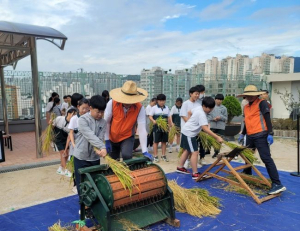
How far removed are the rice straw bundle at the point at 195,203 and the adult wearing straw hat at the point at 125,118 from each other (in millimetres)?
712

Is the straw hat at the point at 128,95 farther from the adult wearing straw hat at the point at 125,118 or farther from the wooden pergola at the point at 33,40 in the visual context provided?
the wooden pergola at the point at 33,40

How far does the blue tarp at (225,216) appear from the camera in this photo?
2902 mm

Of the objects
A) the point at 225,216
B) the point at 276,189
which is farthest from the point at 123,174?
the point at 276,189

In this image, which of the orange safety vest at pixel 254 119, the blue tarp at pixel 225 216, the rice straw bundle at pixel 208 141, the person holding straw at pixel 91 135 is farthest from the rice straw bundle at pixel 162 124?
the person holding straw at pixel 91 135

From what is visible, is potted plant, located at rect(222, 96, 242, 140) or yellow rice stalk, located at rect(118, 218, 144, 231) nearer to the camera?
yellow rice stalk, located at rect(118, 218, 144, 231)

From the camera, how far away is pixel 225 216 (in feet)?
10.3

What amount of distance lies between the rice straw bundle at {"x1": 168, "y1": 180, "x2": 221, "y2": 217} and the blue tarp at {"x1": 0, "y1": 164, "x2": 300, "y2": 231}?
81 mm

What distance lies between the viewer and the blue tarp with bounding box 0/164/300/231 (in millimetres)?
2902

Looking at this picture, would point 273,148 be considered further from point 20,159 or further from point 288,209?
point 20,159

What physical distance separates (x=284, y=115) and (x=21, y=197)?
1486cm

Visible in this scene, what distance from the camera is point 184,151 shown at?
4.80 m

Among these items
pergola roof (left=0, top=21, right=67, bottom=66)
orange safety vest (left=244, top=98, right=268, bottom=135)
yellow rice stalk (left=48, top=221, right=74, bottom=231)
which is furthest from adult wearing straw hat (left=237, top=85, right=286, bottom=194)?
pergola roof (left=0, top=21, right=67, bottom=66)

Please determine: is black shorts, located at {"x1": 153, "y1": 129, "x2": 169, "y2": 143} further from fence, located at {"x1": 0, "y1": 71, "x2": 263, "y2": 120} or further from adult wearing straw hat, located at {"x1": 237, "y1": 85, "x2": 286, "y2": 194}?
fence, located at {"x1": 0, "y1": 71, "x2": 263, "y2": 120}

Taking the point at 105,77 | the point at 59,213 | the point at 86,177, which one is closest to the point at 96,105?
the point at 86,177
